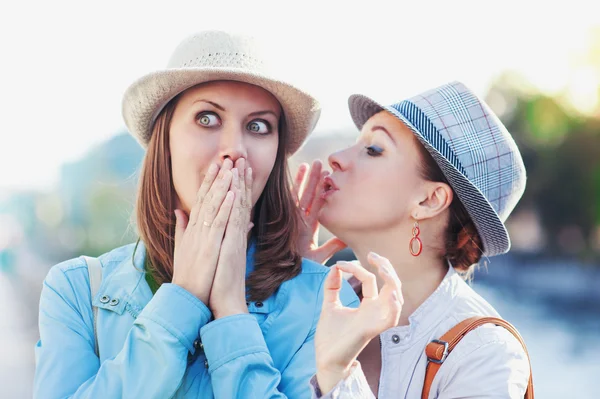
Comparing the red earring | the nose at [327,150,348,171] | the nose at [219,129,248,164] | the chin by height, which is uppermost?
the nose at [219,129,248,164]

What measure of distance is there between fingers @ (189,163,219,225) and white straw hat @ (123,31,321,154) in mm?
338

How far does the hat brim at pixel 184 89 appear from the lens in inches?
95.2

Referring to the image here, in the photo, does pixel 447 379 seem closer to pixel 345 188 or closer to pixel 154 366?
pixel 345 188

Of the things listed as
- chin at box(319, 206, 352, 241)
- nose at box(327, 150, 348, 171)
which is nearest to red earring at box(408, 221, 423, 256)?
chin at box(319, 206, 352, 241)

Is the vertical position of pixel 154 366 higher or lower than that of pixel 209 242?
lower

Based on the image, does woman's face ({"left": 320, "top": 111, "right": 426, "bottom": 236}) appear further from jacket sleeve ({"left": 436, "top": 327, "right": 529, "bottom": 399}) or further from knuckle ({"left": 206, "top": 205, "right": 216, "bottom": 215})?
knuckle ({"left": 206, "top": 205, "right": 216, "bottom": 215})

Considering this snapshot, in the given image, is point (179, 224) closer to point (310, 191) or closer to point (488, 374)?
point (310, 191)

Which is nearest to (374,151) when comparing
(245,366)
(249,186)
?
(249,186)

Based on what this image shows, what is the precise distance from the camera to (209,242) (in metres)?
2.38

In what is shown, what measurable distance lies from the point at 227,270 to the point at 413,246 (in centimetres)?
108

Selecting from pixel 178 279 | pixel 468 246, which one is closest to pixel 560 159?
pixel 468 246

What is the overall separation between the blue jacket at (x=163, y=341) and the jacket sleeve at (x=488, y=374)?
0.55 meters

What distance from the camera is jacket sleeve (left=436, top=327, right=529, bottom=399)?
8.41ft

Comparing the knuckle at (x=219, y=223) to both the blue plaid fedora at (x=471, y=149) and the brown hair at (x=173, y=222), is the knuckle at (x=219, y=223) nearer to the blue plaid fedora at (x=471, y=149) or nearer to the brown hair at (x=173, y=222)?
the brown hair at (x=173, y=222)
